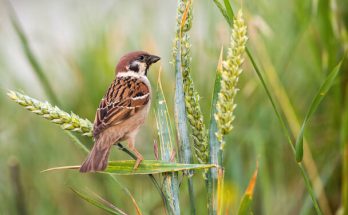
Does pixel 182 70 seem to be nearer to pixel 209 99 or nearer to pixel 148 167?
pixel 148 167

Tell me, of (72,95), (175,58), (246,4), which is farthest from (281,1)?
(175,58)

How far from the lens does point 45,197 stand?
3.24 m

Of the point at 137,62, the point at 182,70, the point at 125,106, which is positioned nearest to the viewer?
the point at 182,70

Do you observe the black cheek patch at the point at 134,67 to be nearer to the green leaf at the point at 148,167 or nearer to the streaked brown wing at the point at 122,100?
the streaked brown wing at the point at 122,100

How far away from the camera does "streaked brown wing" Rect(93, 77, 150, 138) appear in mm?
2087

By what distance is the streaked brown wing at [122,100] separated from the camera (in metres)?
2.09

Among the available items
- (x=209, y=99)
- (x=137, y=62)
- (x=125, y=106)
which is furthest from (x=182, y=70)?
(x=209, y=99)

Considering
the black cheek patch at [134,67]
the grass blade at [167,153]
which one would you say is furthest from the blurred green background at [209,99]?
the grass blade at [167,153]

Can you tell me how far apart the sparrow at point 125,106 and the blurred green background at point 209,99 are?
476mm

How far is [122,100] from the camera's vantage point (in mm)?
2197

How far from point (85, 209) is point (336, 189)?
1120 mm

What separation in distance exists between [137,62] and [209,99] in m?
0.98

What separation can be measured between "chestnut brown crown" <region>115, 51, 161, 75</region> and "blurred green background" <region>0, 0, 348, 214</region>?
1.51 feet

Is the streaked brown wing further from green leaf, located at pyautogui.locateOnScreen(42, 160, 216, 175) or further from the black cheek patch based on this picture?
green leaf, located at pyautogui.locateOnScreen(42, 160, 216, 175)
